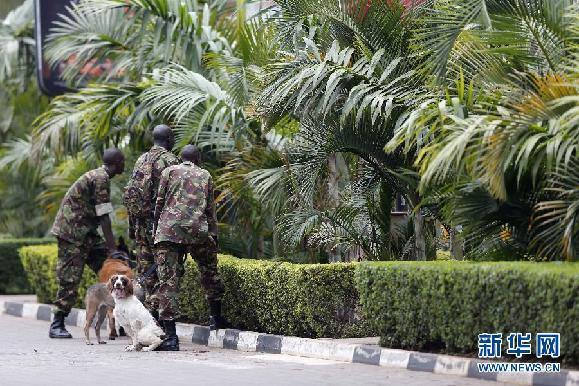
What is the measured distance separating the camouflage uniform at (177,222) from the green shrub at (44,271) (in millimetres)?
4177

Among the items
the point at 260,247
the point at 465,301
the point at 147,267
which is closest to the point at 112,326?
the point at 147,267

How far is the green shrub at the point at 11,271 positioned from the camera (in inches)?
808

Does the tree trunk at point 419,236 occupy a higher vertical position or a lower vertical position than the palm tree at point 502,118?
lower

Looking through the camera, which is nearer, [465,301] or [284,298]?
[465,301]

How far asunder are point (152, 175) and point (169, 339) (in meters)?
1.79

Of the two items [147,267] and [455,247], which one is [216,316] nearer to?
[147,267]

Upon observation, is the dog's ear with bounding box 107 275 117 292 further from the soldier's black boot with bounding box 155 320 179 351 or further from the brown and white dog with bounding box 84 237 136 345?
the brown and white dog with bounding box 84 237 136 345

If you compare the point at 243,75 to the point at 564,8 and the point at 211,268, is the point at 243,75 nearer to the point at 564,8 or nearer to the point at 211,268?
the point at 211,268

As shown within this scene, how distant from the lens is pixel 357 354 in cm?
1099

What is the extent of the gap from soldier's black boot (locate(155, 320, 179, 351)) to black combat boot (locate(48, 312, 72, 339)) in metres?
1.93

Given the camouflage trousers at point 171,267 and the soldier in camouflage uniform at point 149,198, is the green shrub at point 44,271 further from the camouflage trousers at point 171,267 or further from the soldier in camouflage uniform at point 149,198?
the camouflage trousers at point 171,267

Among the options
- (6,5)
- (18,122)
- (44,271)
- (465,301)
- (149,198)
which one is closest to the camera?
(465,301)

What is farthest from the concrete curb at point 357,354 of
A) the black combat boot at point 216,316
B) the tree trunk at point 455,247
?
the tree trunk at point 455,247

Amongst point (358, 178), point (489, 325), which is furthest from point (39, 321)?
point (489, 325)
